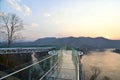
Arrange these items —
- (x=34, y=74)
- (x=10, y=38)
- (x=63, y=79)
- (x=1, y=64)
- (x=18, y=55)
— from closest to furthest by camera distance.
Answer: (x=34, y=74), (x=63, y=79), (x=1, y=64), (x=18, y=55), (x=10, y=38)

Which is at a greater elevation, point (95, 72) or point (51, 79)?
point (51, 79)

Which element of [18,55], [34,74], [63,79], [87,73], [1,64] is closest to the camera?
[34,74]

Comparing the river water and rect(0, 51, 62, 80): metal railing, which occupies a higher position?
rect(0, 51, 62, 80): metal railing

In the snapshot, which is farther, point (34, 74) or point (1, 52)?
point (1, 52)

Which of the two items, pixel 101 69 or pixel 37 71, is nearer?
pixel 37 71

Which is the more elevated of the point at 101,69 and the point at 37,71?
the point at 37,71

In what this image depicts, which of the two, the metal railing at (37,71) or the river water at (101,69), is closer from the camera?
the metal railing at (37,71)

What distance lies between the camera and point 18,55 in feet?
108

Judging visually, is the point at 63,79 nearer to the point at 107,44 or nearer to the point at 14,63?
the point at 14,63

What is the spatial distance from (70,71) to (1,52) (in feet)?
60.3

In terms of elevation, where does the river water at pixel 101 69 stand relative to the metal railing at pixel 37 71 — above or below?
below

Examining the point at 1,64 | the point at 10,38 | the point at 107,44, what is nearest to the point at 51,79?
the point at 1,64

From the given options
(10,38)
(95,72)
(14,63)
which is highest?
(10,38)

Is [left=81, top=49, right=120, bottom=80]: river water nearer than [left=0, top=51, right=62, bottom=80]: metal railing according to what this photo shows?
No
